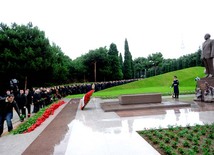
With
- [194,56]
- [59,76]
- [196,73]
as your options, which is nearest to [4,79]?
[59,76]

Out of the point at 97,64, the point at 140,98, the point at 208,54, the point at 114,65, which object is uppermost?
the point at 97,64

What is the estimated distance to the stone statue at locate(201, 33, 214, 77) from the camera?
15.2 meters

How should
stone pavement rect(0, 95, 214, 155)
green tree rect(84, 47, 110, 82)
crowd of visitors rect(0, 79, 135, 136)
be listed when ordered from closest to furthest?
stone pavement rect(0, 95, 214, 155) → crowd of visitors rect(0, 79, 135, 136) → green tree rect(84, 47, 110, 82)

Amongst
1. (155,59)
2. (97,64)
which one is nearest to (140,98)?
(97,64)

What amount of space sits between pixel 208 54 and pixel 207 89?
2408 millimetres

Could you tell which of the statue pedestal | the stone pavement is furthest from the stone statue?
the stone pavement

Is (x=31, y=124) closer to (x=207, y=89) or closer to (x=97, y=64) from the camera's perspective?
(x=207, y=89)

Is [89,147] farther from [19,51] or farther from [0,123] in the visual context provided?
[19,51]

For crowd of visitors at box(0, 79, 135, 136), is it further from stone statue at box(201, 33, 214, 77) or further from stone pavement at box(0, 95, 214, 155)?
stone statue at box(201, 33, 214, 77)

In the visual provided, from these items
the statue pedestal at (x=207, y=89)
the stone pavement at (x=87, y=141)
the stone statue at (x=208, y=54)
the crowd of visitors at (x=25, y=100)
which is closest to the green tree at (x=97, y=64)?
the crowd of visitors at (x=25, y=100)

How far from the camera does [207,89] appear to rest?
15.1m

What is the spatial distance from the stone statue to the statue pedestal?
0.73 metres

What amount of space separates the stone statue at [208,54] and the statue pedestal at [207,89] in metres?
0.73

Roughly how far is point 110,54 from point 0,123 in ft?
162
